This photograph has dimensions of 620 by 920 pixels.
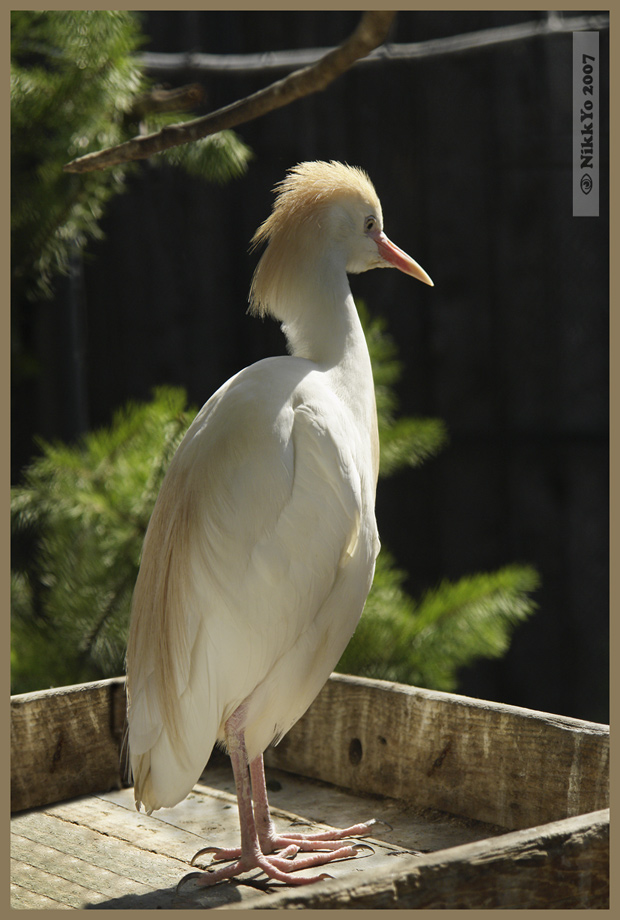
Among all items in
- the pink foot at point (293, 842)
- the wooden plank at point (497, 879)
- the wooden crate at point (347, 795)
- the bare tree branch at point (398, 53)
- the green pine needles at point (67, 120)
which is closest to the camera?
the wooden plank at point (497, 879)

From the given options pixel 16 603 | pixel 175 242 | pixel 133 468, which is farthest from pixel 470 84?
pixel 16 603

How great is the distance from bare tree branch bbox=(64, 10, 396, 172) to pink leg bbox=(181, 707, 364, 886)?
26.2 inches

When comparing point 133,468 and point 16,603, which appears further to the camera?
→ point 16,603

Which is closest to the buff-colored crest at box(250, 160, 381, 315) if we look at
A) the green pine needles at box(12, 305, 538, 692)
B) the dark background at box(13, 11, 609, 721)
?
the green pine needles at box(12, 305, 538, 692)

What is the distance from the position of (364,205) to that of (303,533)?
476mm

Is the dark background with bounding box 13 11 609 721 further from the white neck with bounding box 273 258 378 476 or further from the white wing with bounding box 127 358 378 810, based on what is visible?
the white wing with bounding box 127 358 378 810

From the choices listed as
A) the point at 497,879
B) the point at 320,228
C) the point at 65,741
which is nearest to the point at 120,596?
the point at 65,741

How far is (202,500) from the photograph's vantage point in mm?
1119

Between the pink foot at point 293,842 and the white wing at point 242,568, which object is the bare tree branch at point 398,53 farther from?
the pink foot at point 293,842

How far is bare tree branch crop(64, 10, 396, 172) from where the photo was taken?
0.87 meters

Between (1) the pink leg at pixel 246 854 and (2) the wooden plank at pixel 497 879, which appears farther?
(1) the pink leg at pixel 246 854

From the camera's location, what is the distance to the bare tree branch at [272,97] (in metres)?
0.87

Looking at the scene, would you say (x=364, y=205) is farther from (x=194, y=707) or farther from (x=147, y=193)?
(x=147, y=193)

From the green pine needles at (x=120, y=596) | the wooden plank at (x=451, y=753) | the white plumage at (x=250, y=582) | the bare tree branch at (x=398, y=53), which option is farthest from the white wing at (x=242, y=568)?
the bare tree branch at (x=398, y=53)
